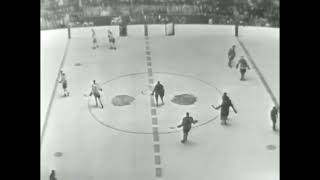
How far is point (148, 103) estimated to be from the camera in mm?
20453

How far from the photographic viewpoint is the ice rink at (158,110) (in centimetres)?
1628

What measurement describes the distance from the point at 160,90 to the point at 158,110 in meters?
0.67

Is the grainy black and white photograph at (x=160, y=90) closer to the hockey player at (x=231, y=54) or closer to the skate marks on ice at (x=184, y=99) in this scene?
the skate marks on ice at (x=184, y=99)

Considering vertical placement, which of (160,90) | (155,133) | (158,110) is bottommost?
(155,133)

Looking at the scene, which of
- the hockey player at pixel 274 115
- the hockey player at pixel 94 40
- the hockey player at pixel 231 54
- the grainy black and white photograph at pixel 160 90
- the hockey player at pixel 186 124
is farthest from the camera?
the hockey player at pixel 94 40

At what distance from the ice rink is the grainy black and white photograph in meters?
0.04

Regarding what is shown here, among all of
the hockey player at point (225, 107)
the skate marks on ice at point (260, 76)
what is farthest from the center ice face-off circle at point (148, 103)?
the skate marks on ice at point (260, 76)

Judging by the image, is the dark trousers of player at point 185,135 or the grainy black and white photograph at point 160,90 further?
the dark trousers of player at point 185,135

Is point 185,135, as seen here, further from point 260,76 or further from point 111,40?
point 111,40

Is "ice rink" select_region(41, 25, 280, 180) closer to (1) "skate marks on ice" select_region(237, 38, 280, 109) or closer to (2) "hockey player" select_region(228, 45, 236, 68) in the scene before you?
(1) "skate marks on ice" select_region(237, 38, 280, 109)

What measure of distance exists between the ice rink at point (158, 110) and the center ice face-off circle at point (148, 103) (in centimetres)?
3

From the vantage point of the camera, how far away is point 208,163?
53.6 feet

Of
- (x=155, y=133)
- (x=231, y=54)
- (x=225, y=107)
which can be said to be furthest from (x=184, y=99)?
(x=231, y=54)
